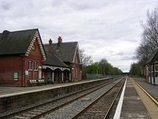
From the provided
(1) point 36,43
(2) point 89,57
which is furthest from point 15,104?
(2) point 89,57

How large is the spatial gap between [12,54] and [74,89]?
1082 centimetres

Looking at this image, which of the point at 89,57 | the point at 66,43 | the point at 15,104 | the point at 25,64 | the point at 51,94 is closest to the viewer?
the point at 15,104

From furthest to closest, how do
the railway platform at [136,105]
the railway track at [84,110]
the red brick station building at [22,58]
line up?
the red brick station building at [22,58] → the railway track at [84,110] → the railway platform at [136,105]

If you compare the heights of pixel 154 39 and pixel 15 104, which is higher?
pixel 154 39

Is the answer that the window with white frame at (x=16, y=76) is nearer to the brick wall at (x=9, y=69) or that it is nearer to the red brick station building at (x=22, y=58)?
the red brick station building at (x=22, y=58)

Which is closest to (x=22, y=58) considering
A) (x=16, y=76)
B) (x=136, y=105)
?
(x=16, y=76)

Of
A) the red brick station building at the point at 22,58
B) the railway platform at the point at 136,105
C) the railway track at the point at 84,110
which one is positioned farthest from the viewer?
the red brick station building at the point at 22,58

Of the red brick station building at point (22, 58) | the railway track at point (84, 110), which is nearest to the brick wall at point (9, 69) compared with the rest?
the red brick station building at point (22, 58)

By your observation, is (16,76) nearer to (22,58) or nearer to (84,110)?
(22,58)

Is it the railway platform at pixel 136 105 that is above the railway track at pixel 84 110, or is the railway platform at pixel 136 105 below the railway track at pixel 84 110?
above

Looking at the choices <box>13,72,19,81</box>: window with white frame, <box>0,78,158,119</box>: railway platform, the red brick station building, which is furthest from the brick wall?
<box>0,78,158,119</box>: railway platform

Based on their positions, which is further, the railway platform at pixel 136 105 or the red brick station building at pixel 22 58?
the red brick station building at pixel 22 58

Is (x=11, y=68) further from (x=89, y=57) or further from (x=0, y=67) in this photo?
(x=89, y=57)

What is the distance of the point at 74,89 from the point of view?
1117 inches
